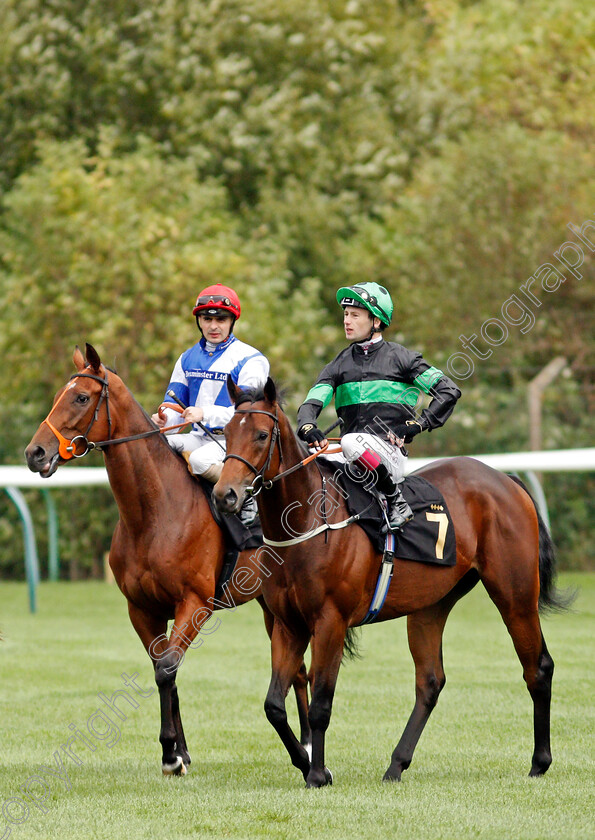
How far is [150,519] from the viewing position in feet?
19.0

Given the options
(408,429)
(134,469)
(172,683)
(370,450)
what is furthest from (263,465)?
(172,683)

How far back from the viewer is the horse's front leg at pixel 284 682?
16.2 ft

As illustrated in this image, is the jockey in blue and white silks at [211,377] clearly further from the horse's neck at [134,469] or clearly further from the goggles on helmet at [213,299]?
the horse's neck at [134,469]

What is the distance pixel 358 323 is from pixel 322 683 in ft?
5.38

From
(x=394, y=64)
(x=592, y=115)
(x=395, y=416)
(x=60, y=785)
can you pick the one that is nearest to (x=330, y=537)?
(x=395, y=416)

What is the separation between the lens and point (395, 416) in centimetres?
538

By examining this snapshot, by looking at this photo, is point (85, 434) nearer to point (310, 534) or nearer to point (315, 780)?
point (310, 534)

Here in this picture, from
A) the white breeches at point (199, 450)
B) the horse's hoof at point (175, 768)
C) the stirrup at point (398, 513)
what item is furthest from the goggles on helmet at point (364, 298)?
the horse's hoof at point (175, 768)

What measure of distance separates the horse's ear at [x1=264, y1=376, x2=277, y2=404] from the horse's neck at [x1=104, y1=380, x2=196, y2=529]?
3.68ft

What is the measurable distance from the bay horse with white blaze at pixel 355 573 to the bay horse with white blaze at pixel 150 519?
673mm

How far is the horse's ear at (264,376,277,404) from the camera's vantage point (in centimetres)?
488

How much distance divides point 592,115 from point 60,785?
15257 millimetres

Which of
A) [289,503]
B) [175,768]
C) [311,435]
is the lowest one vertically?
[175,768]

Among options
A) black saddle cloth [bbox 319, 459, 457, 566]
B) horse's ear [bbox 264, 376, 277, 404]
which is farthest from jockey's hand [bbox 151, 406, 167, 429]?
horse's ear [bbox 264, 376, 277, 404]
